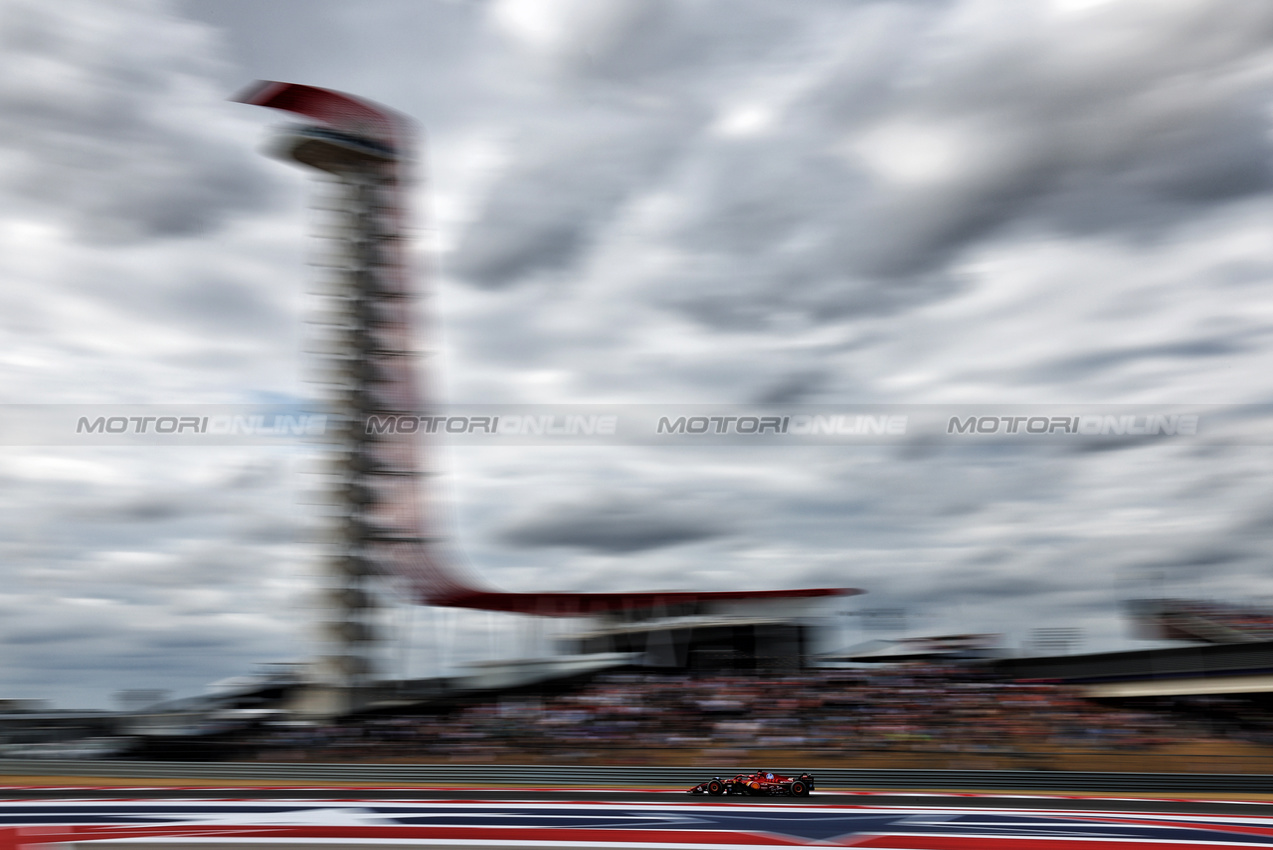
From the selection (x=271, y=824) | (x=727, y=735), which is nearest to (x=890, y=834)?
(x=271, y=824)

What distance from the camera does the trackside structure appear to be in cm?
3494

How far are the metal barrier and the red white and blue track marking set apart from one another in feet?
11.3

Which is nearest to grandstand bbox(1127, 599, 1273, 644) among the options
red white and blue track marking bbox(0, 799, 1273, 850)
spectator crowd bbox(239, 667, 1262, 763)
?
spectator crowd bbox(239, 667, 1262, 763)

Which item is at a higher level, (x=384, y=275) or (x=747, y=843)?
(x=384, y=275)

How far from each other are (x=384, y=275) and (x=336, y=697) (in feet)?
53.0

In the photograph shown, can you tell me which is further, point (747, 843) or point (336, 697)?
point (336, 697)

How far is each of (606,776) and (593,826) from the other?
687 cm

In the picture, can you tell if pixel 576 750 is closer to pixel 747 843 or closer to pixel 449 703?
pixel 449 703

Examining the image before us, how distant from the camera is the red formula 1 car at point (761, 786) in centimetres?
1823

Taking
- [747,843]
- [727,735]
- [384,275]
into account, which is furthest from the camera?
[384,275]

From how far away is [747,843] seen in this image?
1398 cm

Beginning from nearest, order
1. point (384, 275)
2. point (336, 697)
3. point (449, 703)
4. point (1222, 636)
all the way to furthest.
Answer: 1. point (449, 703)
2. point (336, 697)
3. point (1222, 636)
4. point (384, 275)

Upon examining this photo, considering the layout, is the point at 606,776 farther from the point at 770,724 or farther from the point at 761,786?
the point at 770,724

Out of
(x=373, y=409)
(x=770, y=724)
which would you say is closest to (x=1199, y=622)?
(x=770, y=724)
